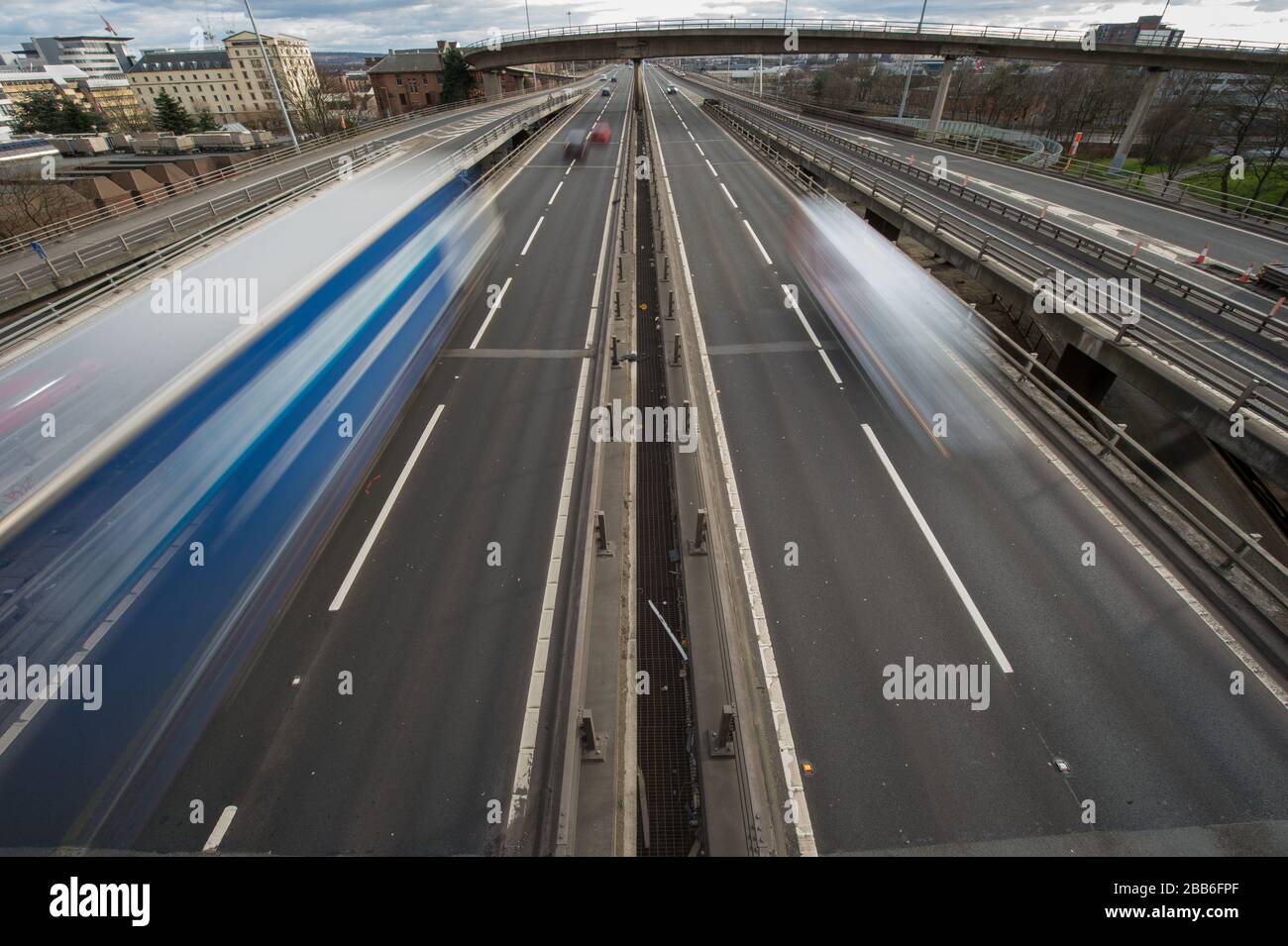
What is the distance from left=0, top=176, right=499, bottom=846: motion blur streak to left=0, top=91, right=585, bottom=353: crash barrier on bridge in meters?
3.61

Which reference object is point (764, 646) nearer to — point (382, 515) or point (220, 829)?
point (220, 829)

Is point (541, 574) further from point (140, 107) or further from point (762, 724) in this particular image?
point (140, 107)

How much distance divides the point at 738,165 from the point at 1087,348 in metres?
32.3

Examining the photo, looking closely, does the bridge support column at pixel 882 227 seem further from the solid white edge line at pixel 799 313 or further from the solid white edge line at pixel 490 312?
the solid white edge line at pixel 490 312

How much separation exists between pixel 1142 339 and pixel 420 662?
59.1 feet

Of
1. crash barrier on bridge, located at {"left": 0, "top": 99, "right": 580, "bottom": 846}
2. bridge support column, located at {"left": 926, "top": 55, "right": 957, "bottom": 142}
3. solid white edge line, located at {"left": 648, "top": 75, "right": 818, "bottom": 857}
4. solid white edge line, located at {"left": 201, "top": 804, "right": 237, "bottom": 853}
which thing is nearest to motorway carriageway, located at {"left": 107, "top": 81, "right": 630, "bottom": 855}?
solid white edge line, located at {"left": 201, "top": 804, "right": 237, "bottom": 853}

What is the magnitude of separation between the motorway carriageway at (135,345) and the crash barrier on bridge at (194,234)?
50 centimetres

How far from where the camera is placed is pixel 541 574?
9.37m

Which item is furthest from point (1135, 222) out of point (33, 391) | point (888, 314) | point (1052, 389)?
point (33, 391)

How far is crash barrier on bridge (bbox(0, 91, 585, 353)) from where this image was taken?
31.8ft

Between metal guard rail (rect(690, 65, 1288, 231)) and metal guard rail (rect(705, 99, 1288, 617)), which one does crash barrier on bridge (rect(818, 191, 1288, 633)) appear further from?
metal guard rail (rect(690, 65, 1288, 231))

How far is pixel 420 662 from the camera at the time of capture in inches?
316

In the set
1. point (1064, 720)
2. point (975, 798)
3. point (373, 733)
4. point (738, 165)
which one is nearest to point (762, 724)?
point (975, 798)

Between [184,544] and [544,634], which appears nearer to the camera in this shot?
[184,544]
